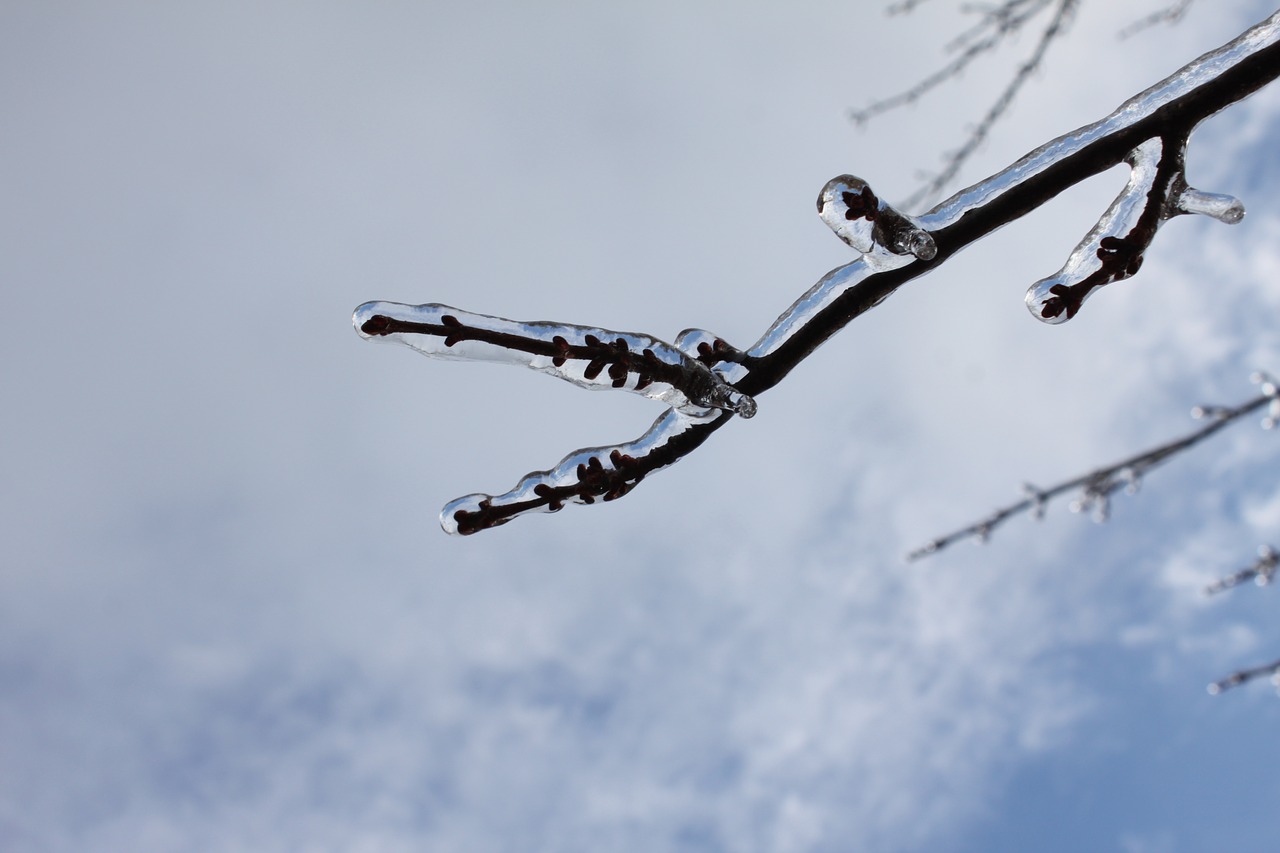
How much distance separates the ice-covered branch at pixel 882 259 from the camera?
5.31ft

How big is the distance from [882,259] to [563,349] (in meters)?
A: 0.66

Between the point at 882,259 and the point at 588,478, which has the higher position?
the point at 882,259

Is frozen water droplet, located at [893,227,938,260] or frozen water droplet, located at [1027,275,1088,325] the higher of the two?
frozen water droplet, located at [893,227,938,260]

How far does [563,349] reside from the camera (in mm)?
1655

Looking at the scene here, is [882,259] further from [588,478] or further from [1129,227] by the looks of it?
[588,478]

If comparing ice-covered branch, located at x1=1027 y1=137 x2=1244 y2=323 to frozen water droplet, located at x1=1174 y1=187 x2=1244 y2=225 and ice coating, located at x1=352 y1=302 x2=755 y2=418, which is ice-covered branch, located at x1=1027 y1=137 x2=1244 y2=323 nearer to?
frozen water droplet, located at x1=1174 y1=187 x2=1244 y2=225

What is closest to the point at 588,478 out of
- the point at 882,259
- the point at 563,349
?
the point at 563,349

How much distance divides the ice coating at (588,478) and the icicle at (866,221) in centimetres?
45

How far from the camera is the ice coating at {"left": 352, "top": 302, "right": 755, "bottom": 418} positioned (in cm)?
163

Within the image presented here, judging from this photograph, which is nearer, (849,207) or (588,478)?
(849,207)

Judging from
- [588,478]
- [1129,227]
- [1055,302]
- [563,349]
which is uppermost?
[1129,227]

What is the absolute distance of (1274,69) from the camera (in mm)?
1600

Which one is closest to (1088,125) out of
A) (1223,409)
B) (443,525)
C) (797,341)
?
(797,341)

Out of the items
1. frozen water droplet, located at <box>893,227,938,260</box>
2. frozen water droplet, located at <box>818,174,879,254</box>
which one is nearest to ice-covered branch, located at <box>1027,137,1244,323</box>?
frozen water droplet, located at <box>893,227,938,260</box>
